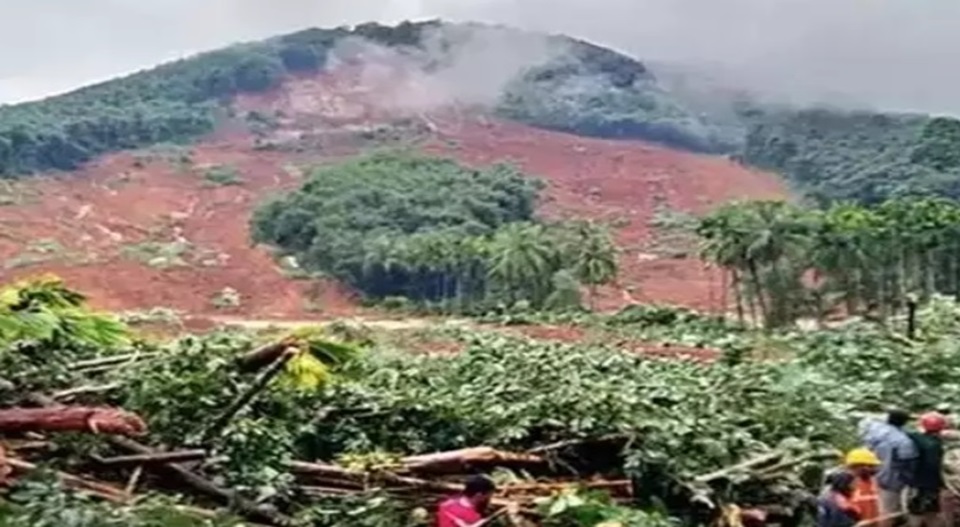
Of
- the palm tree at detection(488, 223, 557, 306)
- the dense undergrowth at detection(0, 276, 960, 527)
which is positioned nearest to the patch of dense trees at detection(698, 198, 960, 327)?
the palm tree at detection(488, 223, 557, 306)

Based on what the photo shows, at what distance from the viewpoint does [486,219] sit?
69.8 m

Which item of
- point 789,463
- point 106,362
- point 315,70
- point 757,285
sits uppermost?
point 315,70

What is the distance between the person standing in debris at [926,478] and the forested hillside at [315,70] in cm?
8500

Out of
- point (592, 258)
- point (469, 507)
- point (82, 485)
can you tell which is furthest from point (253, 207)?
point (469, 507)

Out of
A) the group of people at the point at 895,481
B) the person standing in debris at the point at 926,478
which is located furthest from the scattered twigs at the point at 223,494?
the person standing in debris at the point at 926,478

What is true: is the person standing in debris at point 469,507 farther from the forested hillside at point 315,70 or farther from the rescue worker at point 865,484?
the forested hillside at point 315,70

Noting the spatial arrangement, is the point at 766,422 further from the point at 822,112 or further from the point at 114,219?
the point at 822,112

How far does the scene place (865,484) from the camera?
837 centimetres

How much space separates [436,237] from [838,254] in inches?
766

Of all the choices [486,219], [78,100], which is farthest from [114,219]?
[78,100]

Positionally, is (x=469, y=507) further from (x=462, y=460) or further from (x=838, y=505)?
(x=838, y=505)

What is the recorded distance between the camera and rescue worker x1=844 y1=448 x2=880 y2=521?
8.26 m

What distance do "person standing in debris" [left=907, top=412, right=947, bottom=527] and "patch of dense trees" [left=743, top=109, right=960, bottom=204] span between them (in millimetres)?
70292

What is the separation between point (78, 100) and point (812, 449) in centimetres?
10899
